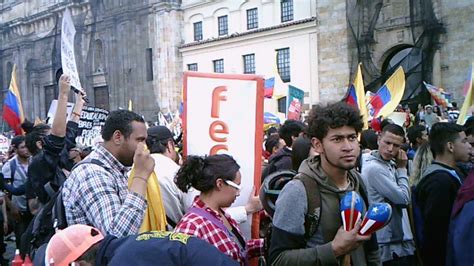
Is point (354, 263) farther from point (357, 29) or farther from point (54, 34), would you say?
point (54, 34)

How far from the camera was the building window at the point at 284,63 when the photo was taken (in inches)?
1036

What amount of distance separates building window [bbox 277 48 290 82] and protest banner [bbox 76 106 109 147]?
16719 millimetres

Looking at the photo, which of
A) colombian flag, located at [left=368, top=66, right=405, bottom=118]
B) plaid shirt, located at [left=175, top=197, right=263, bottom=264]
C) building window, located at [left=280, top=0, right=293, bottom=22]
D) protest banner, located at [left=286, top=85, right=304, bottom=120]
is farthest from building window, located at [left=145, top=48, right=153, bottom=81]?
plaid shirt, located at [left=175, top=197, right=263, bottom=264]

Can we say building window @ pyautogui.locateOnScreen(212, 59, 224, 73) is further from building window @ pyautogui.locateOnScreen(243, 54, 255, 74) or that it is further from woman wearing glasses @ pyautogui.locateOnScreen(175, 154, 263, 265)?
woman wearing glasses @ pyautogui.locateOnScreen(175, 154, 263, 265)

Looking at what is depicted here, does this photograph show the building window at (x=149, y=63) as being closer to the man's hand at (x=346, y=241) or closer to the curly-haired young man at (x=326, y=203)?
the curly-haired young man at (x=326, y=203)

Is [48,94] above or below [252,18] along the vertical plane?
below

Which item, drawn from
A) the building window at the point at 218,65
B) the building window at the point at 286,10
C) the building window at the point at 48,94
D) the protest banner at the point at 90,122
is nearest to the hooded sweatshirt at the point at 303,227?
the protest banner at the point at 90,122

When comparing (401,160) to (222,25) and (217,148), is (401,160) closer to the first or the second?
(217,148)

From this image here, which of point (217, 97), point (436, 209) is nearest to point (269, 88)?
point (217, 97)

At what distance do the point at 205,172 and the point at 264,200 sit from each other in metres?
0.56

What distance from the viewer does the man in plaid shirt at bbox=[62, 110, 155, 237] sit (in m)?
3.06

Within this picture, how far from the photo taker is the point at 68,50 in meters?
5.34

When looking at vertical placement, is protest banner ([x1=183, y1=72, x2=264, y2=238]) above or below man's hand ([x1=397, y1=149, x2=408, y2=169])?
above

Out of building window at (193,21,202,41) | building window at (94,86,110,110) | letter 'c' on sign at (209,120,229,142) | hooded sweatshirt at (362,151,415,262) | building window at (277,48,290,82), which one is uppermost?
building window at (193,21,202,41)
